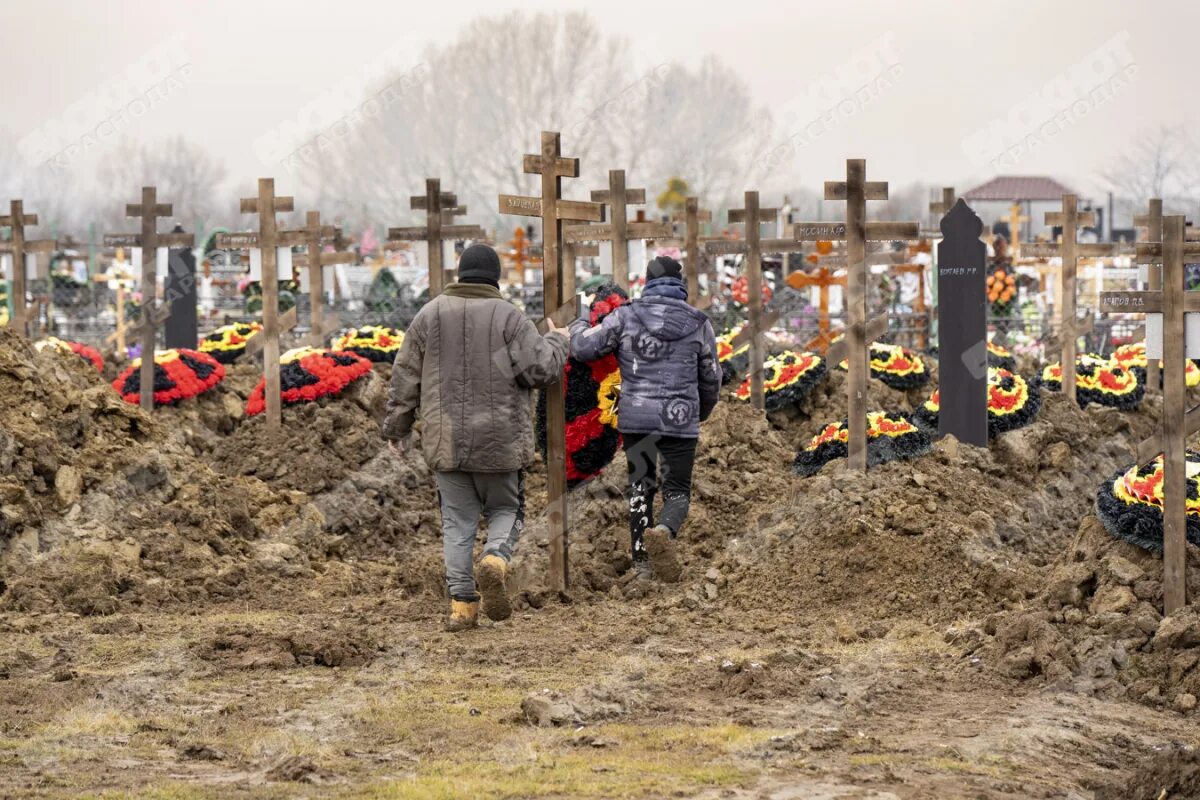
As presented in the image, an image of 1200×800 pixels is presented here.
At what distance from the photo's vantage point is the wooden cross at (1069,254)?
15.6m

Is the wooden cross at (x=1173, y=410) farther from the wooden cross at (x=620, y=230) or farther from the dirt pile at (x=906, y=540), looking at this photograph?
the wooden cross at (x=620, y=230)

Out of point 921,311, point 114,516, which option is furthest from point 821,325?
point 114,516

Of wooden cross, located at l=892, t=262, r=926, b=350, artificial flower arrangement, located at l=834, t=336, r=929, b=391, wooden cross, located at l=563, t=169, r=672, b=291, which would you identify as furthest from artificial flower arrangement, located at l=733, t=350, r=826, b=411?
wooden cross, located at l=892, t=262, r=926, b=350

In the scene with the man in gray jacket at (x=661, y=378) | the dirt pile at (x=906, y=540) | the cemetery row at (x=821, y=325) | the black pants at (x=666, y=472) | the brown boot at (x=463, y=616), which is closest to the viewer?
the cemetery row at (x=821, y=325)

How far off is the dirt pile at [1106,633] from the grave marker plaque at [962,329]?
3.79 m

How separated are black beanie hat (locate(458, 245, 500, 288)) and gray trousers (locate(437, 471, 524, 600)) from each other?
3.29 feet

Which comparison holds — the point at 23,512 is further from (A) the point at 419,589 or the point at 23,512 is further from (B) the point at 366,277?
(B) the point at 366,277

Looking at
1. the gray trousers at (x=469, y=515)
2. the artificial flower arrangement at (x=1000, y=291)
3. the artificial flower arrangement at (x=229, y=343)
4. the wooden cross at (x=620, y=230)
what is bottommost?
the gray trousers at (x=469, y=515)

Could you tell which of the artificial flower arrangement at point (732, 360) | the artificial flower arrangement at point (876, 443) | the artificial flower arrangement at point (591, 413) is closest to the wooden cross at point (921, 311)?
the artificial flower arrangement at point (732, 360)

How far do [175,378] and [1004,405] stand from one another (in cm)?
722

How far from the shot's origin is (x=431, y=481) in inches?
526

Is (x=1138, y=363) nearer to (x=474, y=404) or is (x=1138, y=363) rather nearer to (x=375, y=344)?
(x=375, y=344)

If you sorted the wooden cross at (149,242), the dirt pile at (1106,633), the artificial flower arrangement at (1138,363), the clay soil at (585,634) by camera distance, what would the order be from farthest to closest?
the artificial flower arrangement at (1138,363) → the wooden cross at (149,242) → the dirt pile at (1106,633) → the clay soil at (585,634)

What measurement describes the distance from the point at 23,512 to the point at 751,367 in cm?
654
